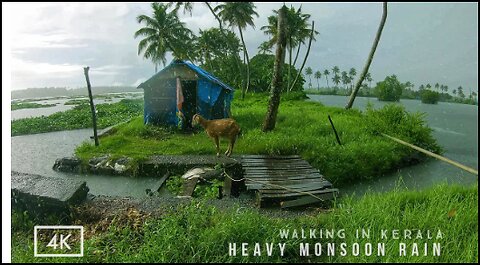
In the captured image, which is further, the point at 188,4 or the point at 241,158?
the point at 241,158

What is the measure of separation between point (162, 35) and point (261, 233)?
2.25m

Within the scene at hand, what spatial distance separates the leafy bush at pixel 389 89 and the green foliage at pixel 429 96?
25 cm

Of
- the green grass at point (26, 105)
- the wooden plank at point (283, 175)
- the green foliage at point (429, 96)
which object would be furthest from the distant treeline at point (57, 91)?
the green foliage at point (429, 96)

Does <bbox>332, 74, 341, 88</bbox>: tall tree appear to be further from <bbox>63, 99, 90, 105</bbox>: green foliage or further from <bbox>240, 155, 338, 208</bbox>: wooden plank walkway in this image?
<bbox>63, 99, 90, 105</bbox>: green foliage

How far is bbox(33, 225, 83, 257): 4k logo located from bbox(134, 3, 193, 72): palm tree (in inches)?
75.6

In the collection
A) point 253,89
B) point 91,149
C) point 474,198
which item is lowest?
point 474,198

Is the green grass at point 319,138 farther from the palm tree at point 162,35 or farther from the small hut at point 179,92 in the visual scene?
the palm tree at point 162,35

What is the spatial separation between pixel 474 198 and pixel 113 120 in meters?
4.19

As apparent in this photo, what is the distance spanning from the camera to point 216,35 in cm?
420

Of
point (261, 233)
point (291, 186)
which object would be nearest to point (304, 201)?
point (291, 186)

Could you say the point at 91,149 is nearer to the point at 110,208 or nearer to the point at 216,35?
the point at 110,208

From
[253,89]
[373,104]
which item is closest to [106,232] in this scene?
[253,89]

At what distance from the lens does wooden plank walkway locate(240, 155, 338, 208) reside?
4.14 m

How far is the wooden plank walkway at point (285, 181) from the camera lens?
13.6 feet
